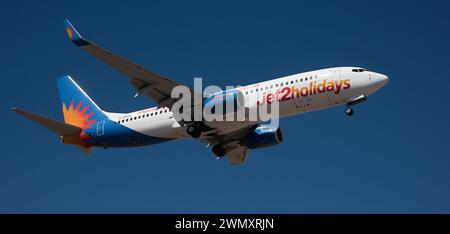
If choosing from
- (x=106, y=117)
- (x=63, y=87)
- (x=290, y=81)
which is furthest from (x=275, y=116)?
(x=63, y=87)

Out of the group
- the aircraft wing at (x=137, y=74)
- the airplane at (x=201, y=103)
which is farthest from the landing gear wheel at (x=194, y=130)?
the aircraft wing at (x=137, y=74)

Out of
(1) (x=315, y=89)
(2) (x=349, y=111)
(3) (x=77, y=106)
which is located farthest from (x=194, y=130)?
(3) (x=77, y=106)

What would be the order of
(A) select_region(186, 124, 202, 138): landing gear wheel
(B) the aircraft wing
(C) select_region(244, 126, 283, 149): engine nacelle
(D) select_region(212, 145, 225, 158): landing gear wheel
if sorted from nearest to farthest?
(B) the aircraft wing
(A) select_region(186, 124, 202, 138): landing gear wheel
(C) select_region(244, 126, 283, 149): engine nacelle
(D) select_region(212, 145, 225, 158): landing gear wheel

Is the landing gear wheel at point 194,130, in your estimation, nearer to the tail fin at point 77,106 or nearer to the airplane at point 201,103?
the airplane at point 201,103

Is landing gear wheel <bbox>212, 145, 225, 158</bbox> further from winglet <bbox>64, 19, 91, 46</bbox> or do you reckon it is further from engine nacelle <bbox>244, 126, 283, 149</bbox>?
winglet <bbox>64, 19, 91, 46</bbox>

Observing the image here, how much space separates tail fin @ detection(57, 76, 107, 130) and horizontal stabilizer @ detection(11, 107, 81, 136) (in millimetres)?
1020

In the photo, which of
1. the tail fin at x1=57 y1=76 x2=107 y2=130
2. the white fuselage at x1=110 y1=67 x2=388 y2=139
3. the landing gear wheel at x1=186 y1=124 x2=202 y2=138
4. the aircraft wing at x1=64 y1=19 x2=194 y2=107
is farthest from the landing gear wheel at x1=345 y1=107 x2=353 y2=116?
the tail fin at x1=57 y1=76 x2=107 y2=130

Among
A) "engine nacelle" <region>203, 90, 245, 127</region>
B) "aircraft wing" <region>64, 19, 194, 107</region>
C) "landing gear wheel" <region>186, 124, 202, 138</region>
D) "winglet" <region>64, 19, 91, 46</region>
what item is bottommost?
"landing gear wheel" <region>186, 124, 202, 138</region>

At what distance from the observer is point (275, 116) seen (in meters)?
48.8

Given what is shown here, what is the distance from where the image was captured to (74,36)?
43719mm

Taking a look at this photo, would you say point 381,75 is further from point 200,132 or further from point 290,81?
point 200,132

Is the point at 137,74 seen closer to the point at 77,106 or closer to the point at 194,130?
the point at 194,130

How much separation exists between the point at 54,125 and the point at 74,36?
11.0 m

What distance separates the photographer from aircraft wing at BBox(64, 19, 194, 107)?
43812mm
